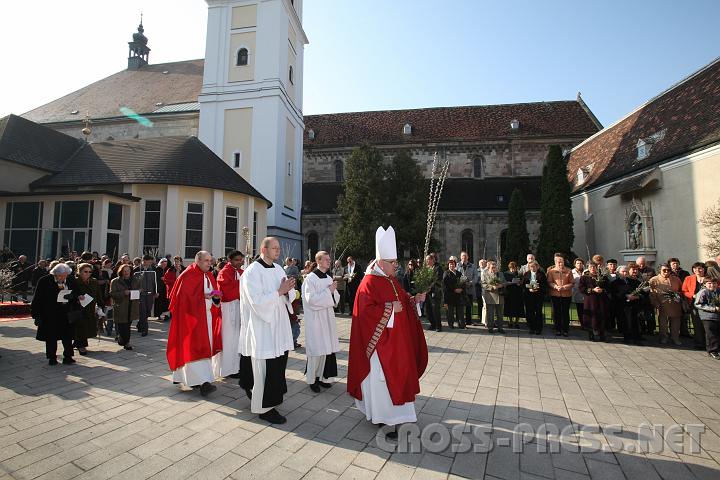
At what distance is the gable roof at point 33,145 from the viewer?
18469 millimetres

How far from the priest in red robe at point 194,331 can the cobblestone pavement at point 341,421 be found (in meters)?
Result: 0.29

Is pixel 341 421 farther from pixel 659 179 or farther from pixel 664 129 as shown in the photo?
pixel 664 129

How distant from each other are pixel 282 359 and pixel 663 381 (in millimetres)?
5897

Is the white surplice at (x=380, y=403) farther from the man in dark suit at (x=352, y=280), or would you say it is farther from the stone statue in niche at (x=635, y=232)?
the stone statue in niche at (x=635, y=232)

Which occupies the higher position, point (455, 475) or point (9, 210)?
point (9, 210)

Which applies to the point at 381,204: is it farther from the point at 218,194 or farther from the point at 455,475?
the point at 455,475

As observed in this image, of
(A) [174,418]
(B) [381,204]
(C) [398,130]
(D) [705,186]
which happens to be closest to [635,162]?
(D) [705,186]

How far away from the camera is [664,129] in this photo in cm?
1936

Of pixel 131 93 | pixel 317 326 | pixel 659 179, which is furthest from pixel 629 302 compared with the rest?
pixel 131 93

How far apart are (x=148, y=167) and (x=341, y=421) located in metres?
18.0

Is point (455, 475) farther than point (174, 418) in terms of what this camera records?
No

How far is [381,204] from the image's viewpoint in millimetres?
25547

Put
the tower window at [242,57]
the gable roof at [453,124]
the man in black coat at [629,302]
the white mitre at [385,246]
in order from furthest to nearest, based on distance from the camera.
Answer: the gable roof at [453,124] → the tower window at [242,57] → the man in black coat at [629,302] → the white mitre at [385,246]

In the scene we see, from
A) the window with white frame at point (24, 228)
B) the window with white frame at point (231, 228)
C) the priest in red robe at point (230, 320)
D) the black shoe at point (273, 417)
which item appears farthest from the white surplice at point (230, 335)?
the window with white frame at point (24, 228)
